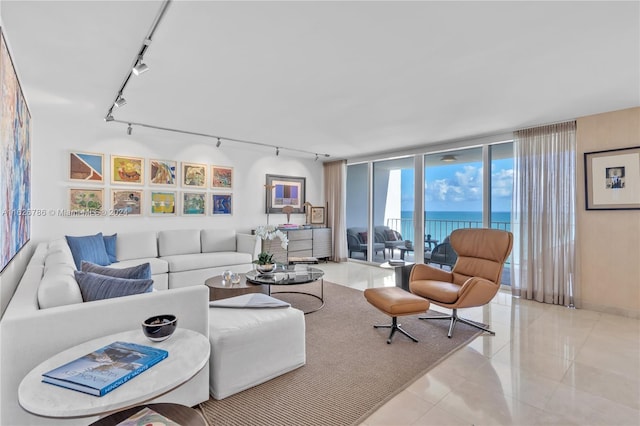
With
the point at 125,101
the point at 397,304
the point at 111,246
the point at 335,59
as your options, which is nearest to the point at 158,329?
the point at 397,304

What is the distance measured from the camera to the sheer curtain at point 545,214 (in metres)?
3.97

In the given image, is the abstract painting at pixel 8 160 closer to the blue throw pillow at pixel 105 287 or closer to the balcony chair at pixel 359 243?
the blue throw pillow at pixel 105 287

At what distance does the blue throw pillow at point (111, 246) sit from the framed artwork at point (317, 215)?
3899mm

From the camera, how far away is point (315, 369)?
239 centimetres

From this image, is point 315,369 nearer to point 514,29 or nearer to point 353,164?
point 514,29

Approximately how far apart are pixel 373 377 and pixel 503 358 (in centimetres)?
117

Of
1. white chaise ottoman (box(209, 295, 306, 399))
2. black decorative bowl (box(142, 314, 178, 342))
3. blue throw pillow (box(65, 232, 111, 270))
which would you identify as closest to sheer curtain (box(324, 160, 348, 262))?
blue throw pillow (box(65, 232, 111, 270))

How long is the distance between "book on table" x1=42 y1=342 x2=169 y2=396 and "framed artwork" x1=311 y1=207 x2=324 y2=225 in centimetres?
586

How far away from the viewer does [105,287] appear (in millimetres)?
1755

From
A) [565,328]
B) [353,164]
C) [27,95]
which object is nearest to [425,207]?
[353,164]

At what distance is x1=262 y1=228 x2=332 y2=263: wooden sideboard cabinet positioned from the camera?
20.1 feet

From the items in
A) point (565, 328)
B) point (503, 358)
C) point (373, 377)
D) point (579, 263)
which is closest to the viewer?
point (373, 377)

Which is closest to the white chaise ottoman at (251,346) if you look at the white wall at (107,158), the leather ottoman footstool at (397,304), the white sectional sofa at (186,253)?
the leather ottoman footstool at (397,304)

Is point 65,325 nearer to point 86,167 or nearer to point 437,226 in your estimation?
point 86,167
